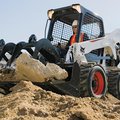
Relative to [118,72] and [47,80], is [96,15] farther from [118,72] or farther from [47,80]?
[47,80]

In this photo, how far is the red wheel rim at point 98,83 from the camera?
8.35 metres

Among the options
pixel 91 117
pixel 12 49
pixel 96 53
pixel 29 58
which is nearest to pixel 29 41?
pixel 12 49

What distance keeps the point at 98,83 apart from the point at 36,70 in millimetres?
1638

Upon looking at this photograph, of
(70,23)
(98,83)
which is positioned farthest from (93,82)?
(70,23)

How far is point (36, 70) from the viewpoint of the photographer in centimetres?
752

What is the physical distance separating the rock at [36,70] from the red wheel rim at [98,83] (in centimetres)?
77

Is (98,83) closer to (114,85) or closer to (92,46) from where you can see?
(114,85)

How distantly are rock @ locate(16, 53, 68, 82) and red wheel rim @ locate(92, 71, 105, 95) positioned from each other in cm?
77

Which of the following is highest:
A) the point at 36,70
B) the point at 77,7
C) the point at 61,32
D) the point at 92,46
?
the point at 77,7

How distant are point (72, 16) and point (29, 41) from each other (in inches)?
66.4

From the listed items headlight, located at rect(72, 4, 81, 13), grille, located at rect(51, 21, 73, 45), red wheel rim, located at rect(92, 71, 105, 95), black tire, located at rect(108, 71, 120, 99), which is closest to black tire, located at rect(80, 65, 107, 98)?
red wheel rim, located at rect(92, 71, 105, 95)

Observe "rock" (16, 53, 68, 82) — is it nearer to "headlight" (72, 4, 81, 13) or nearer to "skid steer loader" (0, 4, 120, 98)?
"skid steer loader" (0, 4, 120, 98)

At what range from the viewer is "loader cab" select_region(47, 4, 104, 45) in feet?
30.4

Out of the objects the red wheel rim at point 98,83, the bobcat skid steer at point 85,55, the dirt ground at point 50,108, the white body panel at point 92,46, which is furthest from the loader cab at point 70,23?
the dirt ground at point 50,108
